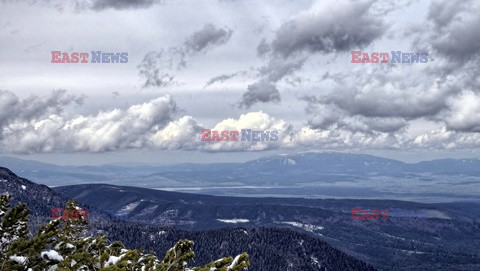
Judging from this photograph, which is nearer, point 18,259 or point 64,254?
point 18,259

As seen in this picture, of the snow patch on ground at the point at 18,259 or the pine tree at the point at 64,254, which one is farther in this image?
the snow patch on ground at the point at 18,259

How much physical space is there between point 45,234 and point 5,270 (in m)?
2.44

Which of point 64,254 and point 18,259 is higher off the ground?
point 18,259

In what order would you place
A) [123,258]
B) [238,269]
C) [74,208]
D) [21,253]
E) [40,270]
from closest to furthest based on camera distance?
[238,269]
[123,258]
[21,253]
[40,270]
[74,208]

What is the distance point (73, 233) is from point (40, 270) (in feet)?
137

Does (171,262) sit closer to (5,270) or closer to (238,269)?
(238,269)

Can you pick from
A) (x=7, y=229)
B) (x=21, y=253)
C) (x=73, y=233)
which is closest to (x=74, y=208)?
(x=73, y=233)

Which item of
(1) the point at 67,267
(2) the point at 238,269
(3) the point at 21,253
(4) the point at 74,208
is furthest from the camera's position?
(4) the point at 74,208

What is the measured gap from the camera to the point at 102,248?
1116 inches

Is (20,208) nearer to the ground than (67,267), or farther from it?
farther from it

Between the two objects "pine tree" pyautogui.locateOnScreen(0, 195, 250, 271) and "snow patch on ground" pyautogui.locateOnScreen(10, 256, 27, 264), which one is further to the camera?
"snow patch on ground" pyautogui.locateOnScreen(10, 256, 27, 264)

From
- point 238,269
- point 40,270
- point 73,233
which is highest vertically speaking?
point 238,269

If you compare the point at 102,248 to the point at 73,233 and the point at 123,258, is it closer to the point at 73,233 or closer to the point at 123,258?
the point at 123,258

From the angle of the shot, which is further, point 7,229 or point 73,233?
point 73,233
